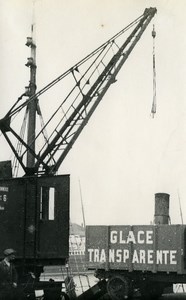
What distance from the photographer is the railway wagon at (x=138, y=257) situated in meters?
11.7

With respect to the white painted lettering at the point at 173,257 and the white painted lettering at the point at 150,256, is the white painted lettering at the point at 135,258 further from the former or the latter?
the white painted lettering at the point at 173,257

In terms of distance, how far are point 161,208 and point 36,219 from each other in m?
3.70

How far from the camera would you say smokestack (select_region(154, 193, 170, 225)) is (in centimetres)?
1352

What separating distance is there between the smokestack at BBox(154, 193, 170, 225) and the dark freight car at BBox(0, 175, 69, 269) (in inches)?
107

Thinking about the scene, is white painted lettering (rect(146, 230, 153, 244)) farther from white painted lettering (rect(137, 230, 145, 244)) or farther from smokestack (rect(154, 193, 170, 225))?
smokestack (rect(154, 193, 170, 225))

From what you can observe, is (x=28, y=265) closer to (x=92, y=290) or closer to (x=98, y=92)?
(x=92, y=290)

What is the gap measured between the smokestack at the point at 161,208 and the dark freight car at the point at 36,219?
2707mm

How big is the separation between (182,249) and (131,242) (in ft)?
4.53

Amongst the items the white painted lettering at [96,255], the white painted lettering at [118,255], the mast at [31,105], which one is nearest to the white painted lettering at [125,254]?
the white painted lettering at [118,255]

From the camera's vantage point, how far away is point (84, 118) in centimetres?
1644

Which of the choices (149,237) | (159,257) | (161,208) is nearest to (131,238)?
(149,237)

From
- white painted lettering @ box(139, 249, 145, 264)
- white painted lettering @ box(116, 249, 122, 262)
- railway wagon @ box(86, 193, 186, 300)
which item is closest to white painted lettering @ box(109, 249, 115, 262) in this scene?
railway wagon @ box(86, 193, 186, 300)

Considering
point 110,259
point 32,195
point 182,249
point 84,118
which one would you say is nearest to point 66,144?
point 84,118

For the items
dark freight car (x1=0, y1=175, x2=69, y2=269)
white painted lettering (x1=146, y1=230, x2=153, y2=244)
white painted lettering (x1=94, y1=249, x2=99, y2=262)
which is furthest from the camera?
white painted lettering (x1=94, y1=249, x2=99, y2=262)
